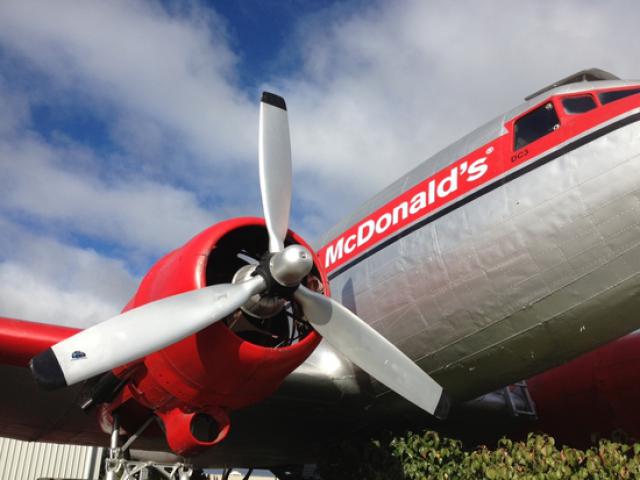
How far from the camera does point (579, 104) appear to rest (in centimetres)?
670

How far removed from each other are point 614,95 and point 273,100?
11.1 feet

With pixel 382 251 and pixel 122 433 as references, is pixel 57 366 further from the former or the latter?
pixel 382 251

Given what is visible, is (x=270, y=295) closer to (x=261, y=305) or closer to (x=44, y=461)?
(x=261, y=305)

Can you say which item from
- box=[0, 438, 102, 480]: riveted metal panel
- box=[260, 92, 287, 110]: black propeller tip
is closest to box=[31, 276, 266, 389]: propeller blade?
box=[260, 92, 287, 110]: black propeller tip

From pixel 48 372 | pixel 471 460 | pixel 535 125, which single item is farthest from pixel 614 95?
pixel 48 372

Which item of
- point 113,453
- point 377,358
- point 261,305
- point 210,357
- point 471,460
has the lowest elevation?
point 471,460

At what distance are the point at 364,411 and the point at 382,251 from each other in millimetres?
1961

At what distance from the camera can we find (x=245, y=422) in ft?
27.6

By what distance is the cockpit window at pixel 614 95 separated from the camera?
6441mm

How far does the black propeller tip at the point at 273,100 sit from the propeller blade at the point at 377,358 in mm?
2110

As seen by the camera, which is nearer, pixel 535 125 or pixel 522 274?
pixel 522 274

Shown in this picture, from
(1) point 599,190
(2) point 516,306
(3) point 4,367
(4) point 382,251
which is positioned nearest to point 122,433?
(3) point 4,367

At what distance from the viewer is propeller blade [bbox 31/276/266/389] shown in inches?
199

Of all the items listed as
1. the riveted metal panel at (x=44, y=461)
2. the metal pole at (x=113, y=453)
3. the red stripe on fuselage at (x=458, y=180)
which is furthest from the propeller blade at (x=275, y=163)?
the riveted metal panel at (x=44, y=461)
